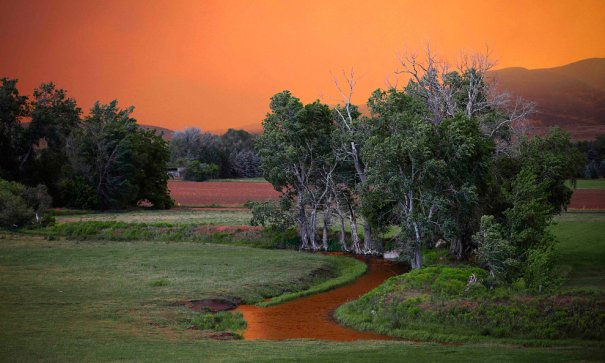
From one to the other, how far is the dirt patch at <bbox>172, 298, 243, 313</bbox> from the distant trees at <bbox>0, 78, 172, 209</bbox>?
227 feet

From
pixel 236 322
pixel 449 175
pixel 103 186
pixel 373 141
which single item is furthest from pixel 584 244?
pixel 103 186

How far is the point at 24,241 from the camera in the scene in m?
66.2

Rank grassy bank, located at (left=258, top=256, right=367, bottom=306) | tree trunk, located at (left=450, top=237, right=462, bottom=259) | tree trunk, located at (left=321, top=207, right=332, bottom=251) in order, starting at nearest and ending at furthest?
grassy bank, located at (left=258, top=256, right=367, bottom=306) → tree trunk, located at (left=450, top=237, right=462, bottom=259) → tree trunk, located at (left=321, top=207, right=332, bottom=251)

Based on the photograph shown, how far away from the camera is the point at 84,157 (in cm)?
10625

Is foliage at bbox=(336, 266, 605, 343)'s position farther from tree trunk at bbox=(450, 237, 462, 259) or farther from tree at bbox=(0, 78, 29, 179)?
tree at bbox=(0, 78, 29, 179)

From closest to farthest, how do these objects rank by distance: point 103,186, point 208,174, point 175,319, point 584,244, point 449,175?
point 175,319, point 449,175, point 584,244, point 103,186, point 208,174

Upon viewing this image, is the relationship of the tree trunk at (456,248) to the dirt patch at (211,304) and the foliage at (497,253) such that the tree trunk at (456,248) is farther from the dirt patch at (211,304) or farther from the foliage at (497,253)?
the dirt patch at (211,304)

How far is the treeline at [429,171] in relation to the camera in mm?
43344

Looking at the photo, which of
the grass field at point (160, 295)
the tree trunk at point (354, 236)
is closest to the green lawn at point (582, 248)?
the grass field at point (160, 295)

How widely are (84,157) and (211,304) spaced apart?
2953 inches

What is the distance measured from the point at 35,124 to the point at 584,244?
290 ft

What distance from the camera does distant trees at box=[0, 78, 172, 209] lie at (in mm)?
104062

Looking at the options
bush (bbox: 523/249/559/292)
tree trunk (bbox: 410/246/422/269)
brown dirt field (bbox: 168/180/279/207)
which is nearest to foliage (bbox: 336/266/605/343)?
bush (bbox: 523/249/559/292)

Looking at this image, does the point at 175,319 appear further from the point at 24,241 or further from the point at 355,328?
the point at 24,241
